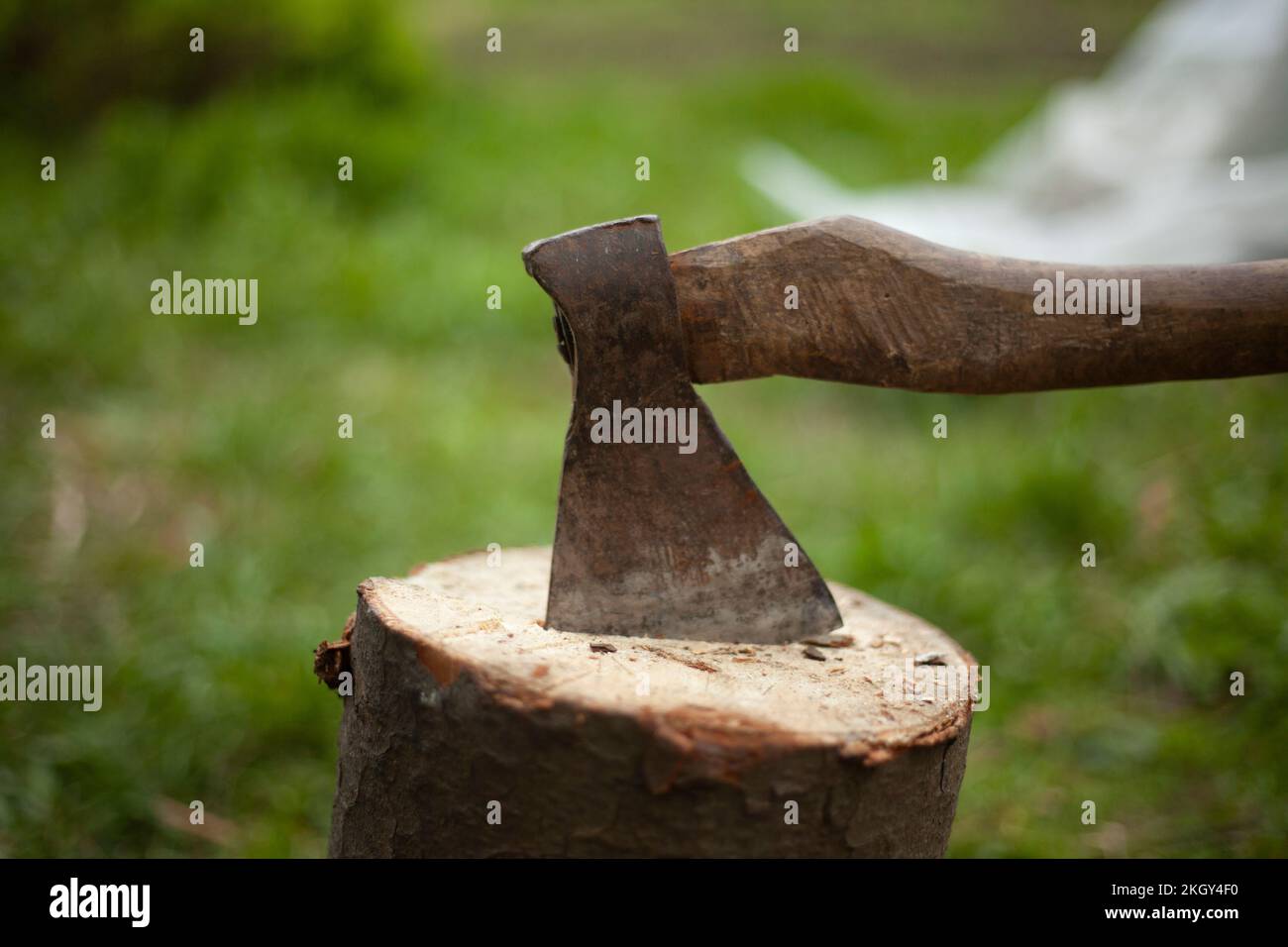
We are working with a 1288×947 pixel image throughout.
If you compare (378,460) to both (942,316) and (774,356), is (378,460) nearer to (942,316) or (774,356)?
(774,356)

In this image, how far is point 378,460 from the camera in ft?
13.1

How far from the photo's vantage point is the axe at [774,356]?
150 cm

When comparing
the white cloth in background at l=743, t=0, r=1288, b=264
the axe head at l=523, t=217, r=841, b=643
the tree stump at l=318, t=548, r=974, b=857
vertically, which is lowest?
the tree stump at l=318, t=548, r=974, b=857

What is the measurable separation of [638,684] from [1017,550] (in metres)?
2.71

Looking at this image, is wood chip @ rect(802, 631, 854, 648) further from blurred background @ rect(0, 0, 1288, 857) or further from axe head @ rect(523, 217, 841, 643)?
blurred background @ rect(0, 0, 1288, 857)

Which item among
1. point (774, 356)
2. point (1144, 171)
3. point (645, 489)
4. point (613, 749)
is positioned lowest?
point (613, 749)

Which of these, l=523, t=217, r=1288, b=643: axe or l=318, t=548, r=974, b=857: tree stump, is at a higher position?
l=523, t=217, r=1288, b=643: axe

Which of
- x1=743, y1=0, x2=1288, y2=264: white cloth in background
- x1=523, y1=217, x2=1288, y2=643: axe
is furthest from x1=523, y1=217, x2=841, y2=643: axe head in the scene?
x1=743, y1=0, x2=1288, y2=264: white cloth in background

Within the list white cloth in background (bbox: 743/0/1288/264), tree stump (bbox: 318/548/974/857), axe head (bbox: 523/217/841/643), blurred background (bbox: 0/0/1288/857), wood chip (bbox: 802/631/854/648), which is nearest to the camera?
tree stump (bbox: 318/548/974/857)

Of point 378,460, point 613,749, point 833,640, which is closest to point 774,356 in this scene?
point 833,640

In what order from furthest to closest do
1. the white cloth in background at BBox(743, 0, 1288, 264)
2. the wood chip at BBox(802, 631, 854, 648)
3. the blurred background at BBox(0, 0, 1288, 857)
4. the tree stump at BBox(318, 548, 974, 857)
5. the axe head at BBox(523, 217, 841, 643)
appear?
1. the white cloth in background at BBox(743, 0, 1288, 264)
2. the blurred background at BBox(0, 0, 1288, 857)
3. the wood chip at BBox(802, 631, 854, 648)
4. the axe head at BBox(523, 217, 841, 643)
5. the tree stump at BBox(318, 548, 974, 857)

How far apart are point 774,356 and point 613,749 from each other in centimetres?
64

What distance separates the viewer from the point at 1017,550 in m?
3.67

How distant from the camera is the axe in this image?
1501 millimetres
